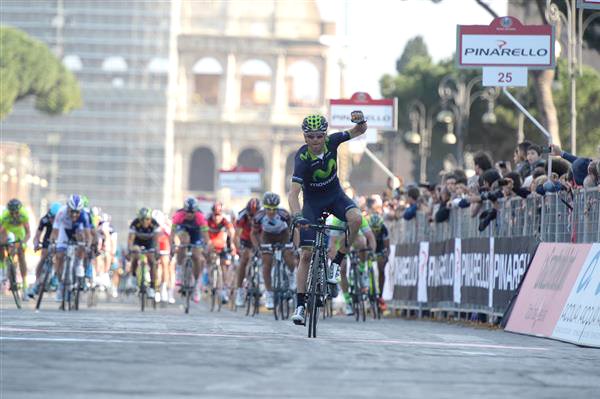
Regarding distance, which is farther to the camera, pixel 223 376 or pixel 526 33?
pixel 526 33

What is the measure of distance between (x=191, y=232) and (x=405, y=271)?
134 inches

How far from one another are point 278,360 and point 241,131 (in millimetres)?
137528

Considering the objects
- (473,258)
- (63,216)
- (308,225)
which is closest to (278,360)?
(308,225)

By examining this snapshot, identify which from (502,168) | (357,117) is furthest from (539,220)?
(357,117)

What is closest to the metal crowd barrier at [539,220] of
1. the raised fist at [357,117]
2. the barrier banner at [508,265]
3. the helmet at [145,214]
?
the barrier banner at [508,265]

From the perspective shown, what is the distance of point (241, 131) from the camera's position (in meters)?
148

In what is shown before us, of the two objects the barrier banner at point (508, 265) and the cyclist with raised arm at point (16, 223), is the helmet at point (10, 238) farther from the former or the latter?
the barrier banner at point (508, 265)

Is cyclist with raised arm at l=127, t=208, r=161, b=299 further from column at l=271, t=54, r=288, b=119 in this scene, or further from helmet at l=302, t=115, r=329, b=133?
column at l=271, t=54, r=288, b=119

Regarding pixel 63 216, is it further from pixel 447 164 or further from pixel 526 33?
pixel 447 164

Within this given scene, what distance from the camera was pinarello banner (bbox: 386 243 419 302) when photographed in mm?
24750

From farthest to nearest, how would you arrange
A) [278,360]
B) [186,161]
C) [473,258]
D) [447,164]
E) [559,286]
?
[186,161] → [447,164] → [473,258] → [559,286] → [278,360]

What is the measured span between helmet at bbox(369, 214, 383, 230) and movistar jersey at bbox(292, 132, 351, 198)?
9315mm

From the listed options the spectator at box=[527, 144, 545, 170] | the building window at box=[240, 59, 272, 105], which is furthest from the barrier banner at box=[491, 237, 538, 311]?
the building window at box=[240, 59, 272, 105]

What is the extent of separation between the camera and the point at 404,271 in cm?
2583
